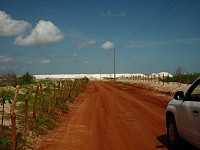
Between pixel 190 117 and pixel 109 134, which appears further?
pixel 109 134

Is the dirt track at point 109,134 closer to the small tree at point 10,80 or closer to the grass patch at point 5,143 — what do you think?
the grass patch at point 5,143

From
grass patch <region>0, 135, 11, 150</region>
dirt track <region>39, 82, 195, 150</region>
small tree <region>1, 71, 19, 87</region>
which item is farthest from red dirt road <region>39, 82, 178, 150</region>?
small tree <region>1, 71, 19, 87</region>

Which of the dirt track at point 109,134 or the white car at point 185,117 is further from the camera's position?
the dirt track at point 109,134

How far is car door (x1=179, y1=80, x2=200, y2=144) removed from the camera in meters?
6.38

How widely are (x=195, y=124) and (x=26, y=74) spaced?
60497 mm

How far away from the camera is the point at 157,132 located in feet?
35.7

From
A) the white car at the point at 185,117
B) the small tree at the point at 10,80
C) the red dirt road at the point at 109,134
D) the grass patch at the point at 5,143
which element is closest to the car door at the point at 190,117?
the white car at the point at 185,117

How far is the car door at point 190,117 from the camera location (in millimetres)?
6379

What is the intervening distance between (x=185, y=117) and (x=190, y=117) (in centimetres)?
32

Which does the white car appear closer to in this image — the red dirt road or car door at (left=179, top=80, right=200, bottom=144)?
car door at (left=179, top=80, right=200, bottom=144)

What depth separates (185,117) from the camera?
7.02 m

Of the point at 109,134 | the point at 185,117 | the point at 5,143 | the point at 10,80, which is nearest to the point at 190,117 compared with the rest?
the point at 185,117

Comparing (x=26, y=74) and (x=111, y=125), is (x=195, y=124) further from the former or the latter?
(x=26, y=74)

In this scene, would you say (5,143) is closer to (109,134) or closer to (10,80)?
(109,134)
